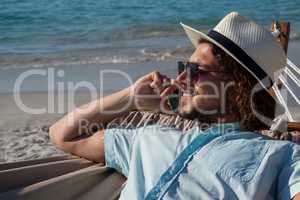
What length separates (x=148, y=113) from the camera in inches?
95.2

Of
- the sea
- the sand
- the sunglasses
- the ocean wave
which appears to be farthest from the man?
the sea

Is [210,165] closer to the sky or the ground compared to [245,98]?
closer to the ground

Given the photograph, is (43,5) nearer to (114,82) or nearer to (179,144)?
(114,82)

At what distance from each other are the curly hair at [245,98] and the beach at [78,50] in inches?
108

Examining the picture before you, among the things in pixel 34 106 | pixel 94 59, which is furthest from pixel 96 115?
pixel 94 59

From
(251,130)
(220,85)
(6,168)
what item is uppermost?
(220,85)

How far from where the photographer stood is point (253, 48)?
6.85 feet

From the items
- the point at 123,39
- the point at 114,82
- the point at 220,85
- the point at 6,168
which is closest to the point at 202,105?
the point at 220,85

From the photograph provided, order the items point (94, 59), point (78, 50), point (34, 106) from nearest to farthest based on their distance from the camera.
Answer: point (34, 106) → point (94, 59) → point (78, 50)

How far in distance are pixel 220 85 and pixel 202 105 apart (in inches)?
3.4

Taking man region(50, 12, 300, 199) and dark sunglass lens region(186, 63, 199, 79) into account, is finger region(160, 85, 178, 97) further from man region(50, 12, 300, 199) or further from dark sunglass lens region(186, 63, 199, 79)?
dark sunglass lens region(186, 63, 199, 79)

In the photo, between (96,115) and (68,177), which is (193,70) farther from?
(68,177)

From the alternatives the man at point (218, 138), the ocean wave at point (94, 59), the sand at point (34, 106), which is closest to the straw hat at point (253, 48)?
the man at point (218, 138)

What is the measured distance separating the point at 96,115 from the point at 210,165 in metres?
0.60
